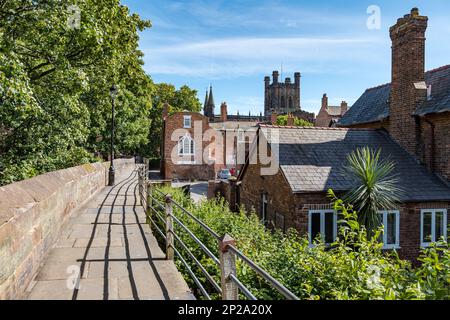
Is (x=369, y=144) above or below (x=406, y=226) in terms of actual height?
above

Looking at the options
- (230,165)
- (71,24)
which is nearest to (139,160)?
(230,165)

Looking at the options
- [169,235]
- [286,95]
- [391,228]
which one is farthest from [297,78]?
[169,235]

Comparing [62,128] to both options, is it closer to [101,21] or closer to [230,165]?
[101,21]

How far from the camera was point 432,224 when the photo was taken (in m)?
13.1

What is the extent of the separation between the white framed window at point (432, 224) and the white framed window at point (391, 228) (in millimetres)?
1017

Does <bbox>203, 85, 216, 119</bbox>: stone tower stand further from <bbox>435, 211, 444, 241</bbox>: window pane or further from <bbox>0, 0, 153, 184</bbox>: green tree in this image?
<bbox>435, 211, 444, 241</bbox>: window pane

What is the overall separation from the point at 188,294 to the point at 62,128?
42.3 ft

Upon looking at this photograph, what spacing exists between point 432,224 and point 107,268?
12166 millimetres

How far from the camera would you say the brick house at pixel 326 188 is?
12539 mm

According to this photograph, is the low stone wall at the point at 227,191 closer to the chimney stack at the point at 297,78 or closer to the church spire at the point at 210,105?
the church spire at the point at 210,105

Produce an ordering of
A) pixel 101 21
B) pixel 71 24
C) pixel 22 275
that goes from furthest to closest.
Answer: pixel 101 21, pixel 71 24, pixel 22 275

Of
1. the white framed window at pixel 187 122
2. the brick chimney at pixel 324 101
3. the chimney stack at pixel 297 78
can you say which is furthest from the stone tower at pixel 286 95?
the white framed window at pixel 187 122

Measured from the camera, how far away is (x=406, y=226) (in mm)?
12828

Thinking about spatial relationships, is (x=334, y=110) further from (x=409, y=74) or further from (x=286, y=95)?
(x=409, y=74)
